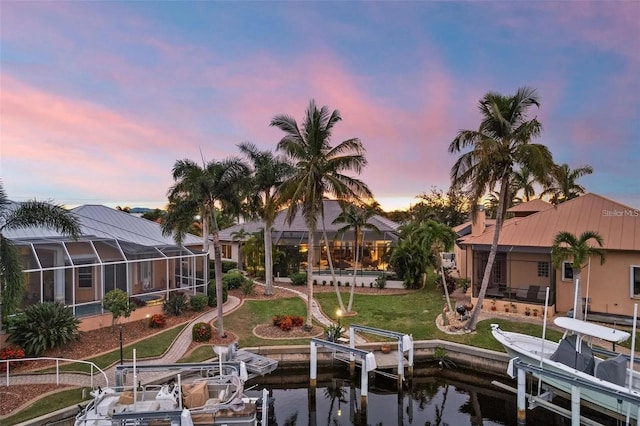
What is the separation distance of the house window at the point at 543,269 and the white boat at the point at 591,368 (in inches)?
373

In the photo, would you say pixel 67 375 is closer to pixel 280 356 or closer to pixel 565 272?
pixel 280 356

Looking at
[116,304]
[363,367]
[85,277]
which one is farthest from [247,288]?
[363,367]

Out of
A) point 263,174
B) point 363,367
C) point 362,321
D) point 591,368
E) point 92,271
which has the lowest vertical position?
point 362,321

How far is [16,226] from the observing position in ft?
40.9

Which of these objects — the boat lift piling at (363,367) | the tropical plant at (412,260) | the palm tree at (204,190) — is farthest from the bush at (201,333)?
the tropical plant at (412,260)

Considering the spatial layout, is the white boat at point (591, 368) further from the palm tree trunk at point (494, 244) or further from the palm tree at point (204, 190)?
the palm tree at point (204, 190)

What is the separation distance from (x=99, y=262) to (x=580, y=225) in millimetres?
23771

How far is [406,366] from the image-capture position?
1484 cm

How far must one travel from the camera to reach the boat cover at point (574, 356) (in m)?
11.1

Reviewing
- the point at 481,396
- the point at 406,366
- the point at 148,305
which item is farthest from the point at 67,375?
the point at 481,396

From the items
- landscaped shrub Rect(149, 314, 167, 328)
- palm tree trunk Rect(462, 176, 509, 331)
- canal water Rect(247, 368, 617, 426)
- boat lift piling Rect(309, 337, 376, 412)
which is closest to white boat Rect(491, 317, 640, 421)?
canal water Rect(247, 368, 617, 426)

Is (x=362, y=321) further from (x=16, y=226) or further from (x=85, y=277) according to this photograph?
(x=16, y=226)

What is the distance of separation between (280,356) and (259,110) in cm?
1478

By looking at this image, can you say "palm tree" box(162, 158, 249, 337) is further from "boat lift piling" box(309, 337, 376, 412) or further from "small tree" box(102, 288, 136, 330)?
"boat lift piling" box(309, 337, 376, 412)
